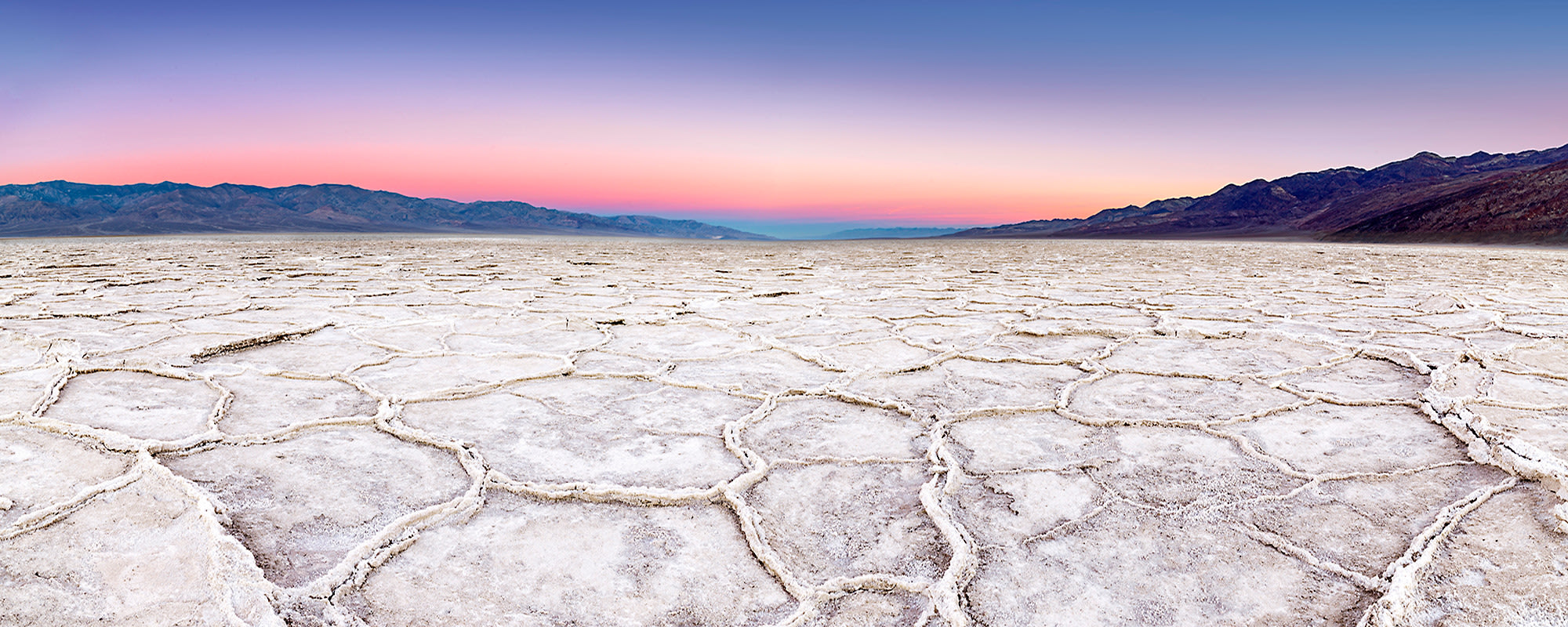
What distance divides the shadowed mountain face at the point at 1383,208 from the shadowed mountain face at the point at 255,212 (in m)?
40.4

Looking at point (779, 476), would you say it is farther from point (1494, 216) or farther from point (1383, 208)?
point (1383, 208)

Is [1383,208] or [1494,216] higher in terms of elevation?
[1383,208]

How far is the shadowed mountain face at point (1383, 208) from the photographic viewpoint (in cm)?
2197

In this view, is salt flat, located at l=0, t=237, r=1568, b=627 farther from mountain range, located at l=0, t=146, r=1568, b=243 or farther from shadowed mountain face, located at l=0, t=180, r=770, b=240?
shadowed mountain face, located at l=0, t=180, r=770, b=240

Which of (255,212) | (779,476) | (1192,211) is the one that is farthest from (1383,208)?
(255,212)

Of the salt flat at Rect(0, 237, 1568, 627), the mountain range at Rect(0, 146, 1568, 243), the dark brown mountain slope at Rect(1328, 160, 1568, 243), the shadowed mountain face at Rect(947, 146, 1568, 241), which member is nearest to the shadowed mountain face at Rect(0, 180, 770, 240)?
the mountain range at Rect(0, 146, 1568, 243)

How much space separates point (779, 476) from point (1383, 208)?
51028 millimetres

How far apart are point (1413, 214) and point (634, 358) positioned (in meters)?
31.4

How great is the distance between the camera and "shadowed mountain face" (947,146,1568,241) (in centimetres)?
2197

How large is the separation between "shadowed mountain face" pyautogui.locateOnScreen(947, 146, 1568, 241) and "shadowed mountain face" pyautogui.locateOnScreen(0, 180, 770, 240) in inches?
1592

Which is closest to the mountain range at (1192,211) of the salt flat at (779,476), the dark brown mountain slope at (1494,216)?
the dark brown mountain slope at (1494,216)

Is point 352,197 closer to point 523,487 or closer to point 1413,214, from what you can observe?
point 1413,214

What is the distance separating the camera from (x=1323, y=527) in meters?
1.20

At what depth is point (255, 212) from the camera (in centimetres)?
9038
